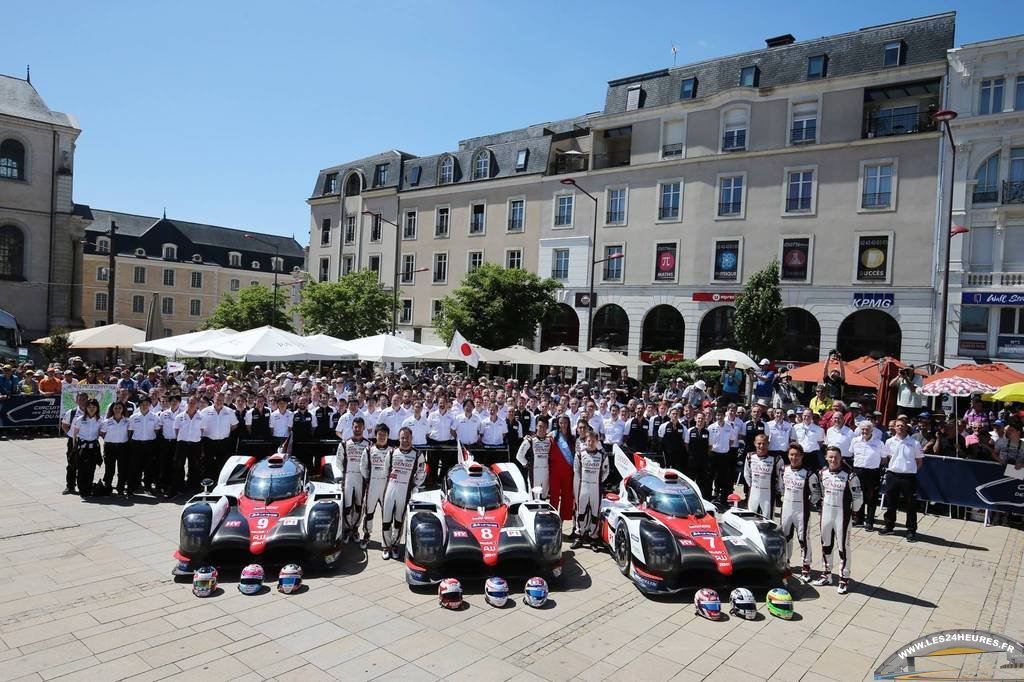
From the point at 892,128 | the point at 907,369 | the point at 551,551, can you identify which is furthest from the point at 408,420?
the point at 892,128

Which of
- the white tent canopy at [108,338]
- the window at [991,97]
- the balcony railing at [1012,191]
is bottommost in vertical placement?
the white tent canopy at [108,338]

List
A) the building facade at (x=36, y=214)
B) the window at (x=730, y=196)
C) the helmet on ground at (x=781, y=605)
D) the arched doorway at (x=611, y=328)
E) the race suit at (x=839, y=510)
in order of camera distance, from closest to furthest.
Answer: the helmet on ground at (x=781, y=605), the race suit at (x=839, y=510), the window at (x=730, y=196), the arched doorway at (x=611, y=328), the building facade at (x=36, y=214)

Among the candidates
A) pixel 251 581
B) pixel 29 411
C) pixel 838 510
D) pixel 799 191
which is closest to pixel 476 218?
pixel 799 191

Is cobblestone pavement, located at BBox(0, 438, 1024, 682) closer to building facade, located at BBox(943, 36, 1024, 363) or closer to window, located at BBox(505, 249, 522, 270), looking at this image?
building facade, located at BBox(943, 36, 1024, 363)

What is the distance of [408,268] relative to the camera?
163ft

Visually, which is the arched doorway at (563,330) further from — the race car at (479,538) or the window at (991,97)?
the race car at (479,538)

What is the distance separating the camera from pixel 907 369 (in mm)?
16594

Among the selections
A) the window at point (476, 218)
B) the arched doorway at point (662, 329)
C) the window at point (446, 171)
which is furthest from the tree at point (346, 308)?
the arched doorway at point (662, 329)

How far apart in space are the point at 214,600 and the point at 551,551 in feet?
14.1

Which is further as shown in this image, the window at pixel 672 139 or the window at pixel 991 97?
the window at pixel 672 139

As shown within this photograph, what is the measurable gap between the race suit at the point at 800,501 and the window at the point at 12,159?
54072 millimetres

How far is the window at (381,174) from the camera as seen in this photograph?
52.2 metres

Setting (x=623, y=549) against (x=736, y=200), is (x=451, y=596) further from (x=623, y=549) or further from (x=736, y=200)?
(x=736, y=200)

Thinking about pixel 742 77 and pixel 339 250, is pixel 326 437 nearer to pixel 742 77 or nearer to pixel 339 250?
pixel 742 77
